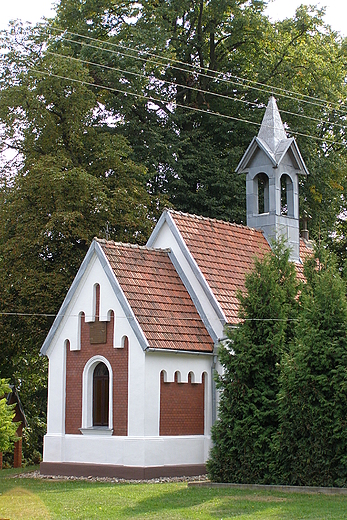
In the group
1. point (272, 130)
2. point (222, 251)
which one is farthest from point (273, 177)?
point (222, 251)

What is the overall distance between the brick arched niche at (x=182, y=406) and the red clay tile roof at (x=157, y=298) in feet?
3.05

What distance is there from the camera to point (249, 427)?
18.6 metres

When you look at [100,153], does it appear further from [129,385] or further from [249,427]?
[249,427]

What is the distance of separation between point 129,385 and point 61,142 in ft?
41.6

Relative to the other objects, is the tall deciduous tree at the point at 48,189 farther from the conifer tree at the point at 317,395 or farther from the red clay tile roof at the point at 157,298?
the conifer tree at the point at 317,395

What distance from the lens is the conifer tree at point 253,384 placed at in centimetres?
1844

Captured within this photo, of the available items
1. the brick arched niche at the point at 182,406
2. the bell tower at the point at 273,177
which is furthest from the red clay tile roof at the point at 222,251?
the brick arched niche at the point at 182,406

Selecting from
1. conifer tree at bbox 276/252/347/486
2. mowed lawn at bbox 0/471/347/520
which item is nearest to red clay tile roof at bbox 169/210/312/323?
conifer tree at bbox 276/252/347/486

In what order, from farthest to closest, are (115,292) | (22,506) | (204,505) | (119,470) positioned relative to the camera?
(115,292), (119,470), (22,506), (204,505)

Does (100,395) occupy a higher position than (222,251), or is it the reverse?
(222,251)

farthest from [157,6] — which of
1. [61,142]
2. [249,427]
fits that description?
[249,427]

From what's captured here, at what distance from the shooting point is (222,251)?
2475 centimetres

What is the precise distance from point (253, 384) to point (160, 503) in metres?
4.19

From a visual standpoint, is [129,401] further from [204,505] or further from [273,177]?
[273,177]
